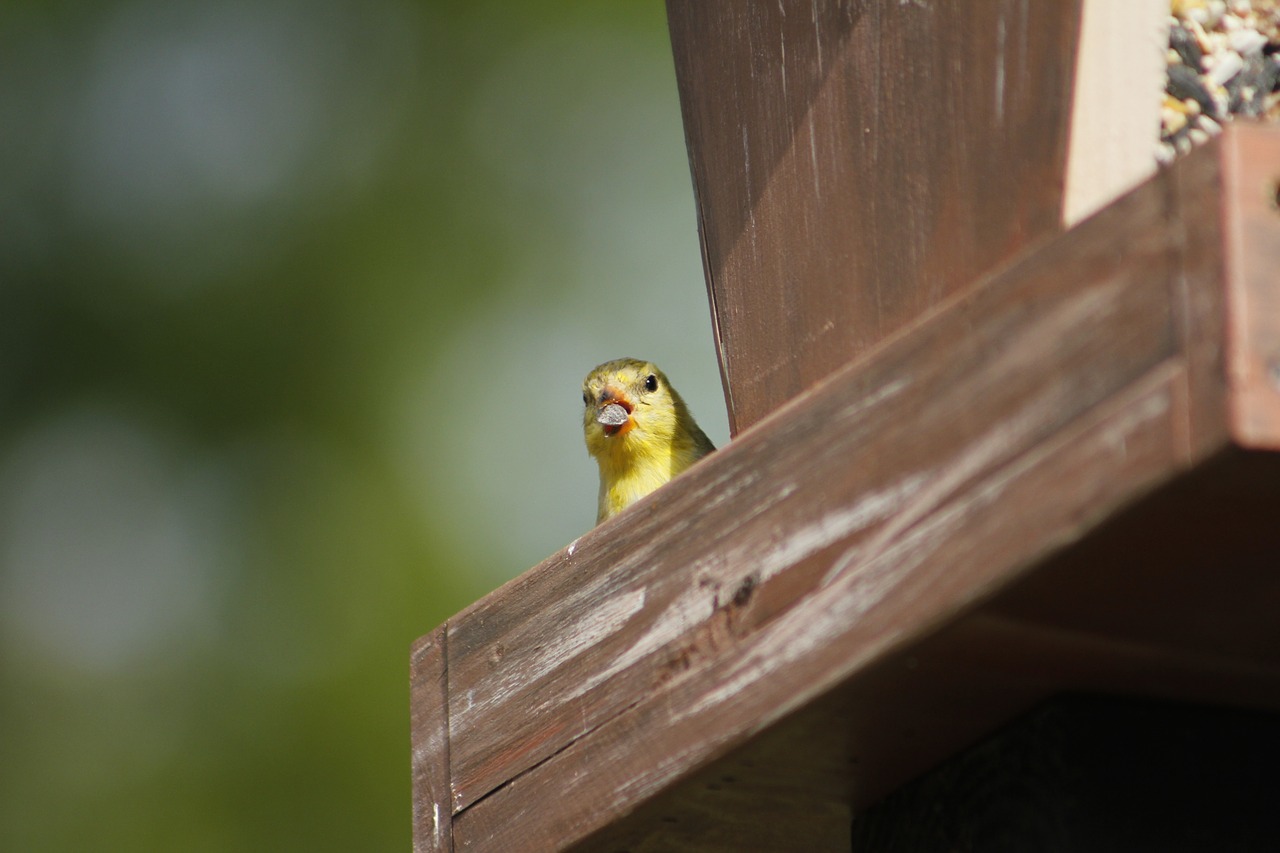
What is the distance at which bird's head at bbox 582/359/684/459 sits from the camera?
13.6ft

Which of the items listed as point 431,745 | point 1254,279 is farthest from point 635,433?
point 1254,279

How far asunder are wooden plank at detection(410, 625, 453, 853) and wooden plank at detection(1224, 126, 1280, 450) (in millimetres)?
1239

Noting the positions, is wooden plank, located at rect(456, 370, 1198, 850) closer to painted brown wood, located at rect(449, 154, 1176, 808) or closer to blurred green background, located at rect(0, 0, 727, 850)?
painted brown wood, located at rect(449, 154, 1176, 808)

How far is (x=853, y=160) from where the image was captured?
2059 mm

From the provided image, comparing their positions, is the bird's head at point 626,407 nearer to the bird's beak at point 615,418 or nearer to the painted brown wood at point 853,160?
the bird's beak at point 615,418

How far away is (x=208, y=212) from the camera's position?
6215 mm

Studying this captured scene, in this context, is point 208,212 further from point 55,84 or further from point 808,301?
point 808,301

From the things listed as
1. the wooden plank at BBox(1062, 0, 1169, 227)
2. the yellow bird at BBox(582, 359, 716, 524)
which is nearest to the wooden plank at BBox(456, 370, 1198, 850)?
the wooden plank at BBox(1062, 0, 1169, 227)

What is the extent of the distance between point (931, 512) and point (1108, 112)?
492 millimetres

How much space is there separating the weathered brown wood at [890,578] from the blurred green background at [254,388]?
374 cm

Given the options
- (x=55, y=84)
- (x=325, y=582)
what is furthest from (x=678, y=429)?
(x=55, y=84)

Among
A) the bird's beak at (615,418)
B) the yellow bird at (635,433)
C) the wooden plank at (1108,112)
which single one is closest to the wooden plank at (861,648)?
the wooden plank at (1108,112)

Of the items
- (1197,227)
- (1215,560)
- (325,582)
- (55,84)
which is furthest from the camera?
(55,84)

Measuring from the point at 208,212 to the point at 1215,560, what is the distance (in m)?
5.29
